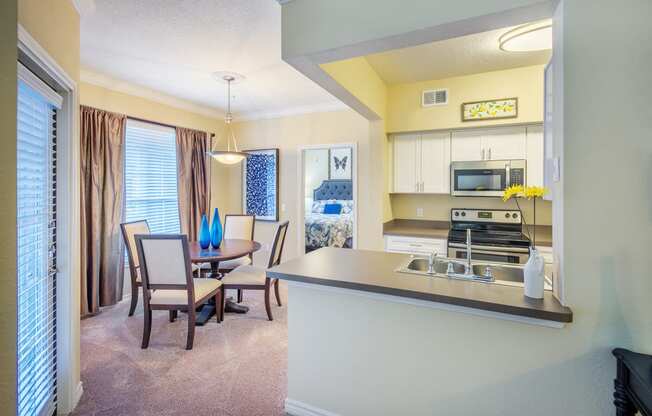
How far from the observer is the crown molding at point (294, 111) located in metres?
4.55

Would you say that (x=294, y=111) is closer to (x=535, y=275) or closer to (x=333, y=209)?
(x=333, y=209)

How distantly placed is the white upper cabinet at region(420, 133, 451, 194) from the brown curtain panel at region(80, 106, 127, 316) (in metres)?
3.60

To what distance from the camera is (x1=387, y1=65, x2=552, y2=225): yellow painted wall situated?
327 centimetres

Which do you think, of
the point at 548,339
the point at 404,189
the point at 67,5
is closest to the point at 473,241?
the point at 404,189

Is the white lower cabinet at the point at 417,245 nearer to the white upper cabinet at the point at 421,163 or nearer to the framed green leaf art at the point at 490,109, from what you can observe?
the white upper cabinet at the point at 421,163

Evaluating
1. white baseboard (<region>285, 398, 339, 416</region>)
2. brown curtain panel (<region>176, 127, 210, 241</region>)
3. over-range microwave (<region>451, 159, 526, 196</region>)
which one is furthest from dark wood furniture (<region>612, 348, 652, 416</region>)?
brown curtain panel (<region>176, 127, 210, 241</region>)

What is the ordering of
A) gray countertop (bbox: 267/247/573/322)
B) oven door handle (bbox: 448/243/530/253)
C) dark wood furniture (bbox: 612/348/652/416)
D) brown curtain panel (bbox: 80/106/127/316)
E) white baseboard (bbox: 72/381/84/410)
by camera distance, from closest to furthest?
dark wood furniture (bbox: 612/348/652/416) < gray countertop (bbox: 267/247/573/322) < white baseboard (bbox: 72/381/84/410) < oven door handle (bbox: 448/243/530/253) < brown curtain panel (bbox: 80/106/127/316)

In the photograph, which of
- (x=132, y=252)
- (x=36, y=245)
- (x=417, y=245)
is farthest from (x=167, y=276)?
(x=417, y=245)

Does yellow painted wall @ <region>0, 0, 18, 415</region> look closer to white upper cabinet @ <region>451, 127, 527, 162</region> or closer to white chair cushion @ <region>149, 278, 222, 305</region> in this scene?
white chair cushion @ <region>149, 278, 222, 305</region>

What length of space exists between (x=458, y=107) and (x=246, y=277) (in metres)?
3.00

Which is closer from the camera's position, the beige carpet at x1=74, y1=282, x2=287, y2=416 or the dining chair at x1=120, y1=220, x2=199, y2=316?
the beige carpet at x1=74, y1=282, x2=287, y2=416

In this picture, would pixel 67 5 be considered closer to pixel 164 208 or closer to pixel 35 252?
pixel 35 252

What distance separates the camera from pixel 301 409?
6.26 feet

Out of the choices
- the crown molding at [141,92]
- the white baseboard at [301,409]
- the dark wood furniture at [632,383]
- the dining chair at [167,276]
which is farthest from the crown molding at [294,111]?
the dark wood furniture at [632,383]
